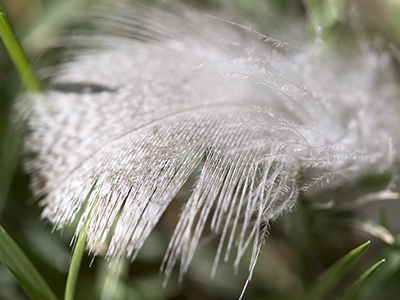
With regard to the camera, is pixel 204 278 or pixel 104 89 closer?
pixel 104 89

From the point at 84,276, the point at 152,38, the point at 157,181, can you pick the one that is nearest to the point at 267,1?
the point at 152,38

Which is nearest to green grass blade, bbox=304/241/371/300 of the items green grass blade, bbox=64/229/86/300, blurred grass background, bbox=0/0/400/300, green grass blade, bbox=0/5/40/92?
blurred grass background, bbox=0/0/400/300

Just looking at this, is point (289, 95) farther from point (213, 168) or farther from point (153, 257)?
point (153, 257)

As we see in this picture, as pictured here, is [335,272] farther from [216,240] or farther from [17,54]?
[17,54]

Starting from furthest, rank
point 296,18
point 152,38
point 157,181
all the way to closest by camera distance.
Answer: point 296,18 → point 152,38 → point 157,181

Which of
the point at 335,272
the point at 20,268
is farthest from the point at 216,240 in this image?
the point at 20,268

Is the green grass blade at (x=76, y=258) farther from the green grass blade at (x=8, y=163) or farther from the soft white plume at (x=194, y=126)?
the green grass blade at (x=8, y=163)

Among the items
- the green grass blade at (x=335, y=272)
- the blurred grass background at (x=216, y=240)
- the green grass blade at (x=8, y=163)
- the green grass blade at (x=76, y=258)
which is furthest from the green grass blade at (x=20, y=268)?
the green grass blade at (x=335, y=272)
